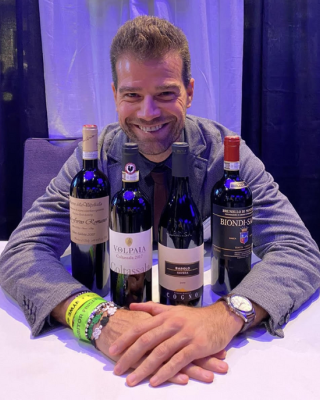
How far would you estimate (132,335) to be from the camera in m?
0.67

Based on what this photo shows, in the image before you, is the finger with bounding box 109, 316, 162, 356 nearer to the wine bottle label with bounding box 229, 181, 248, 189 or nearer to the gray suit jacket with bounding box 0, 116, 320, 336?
the gray suit jacket with bounding box 0, 116, 320, 336

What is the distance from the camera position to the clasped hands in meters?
0.62

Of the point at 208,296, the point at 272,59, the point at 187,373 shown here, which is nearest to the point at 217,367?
the point at 187,373

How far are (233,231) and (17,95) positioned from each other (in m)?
1.72

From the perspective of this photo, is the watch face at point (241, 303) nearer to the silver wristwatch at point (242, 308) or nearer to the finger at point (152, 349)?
the silver wristwatch at point (242, 308)

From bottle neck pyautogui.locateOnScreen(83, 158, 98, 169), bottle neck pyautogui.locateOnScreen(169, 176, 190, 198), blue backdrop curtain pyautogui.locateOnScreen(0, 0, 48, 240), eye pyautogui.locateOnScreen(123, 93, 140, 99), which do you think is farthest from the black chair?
bottle neck pyautogui.locateOnScreen(169, 176, 190, 198)

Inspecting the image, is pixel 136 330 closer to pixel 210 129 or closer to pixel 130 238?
pixel 130 238

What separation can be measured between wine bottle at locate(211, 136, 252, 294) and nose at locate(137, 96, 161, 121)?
1.10 ft

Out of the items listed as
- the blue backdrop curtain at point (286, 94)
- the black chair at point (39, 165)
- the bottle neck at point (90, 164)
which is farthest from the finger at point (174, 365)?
the blue backdrop curtain at point (286, 94)

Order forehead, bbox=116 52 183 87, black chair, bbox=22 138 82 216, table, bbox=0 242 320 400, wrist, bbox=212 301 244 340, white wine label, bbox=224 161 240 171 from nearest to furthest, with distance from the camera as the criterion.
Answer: table, bbox=0 242 320 400 → wrist, bbox=212 301 244 340 → white wine label, bbox=224 161 240 171 → forehead, bbox=116 52 183 87 → black chair, bbox=22 138 82 216

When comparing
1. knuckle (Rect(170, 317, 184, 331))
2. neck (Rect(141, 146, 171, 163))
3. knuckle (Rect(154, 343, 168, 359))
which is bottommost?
knuckle (Rect(154, 343, 168, 359))

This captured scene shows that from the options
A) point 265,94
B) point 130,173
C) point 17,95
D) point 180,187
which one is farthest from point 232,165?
point 17,95

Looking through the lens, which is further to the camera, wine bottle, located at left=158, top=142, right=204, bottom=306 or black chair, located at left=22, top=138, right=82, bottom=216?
black chair, located at left=22, top=138, right=82, bottom=216

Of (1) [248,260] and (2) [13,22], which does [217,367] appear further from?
(2) [13,22]
